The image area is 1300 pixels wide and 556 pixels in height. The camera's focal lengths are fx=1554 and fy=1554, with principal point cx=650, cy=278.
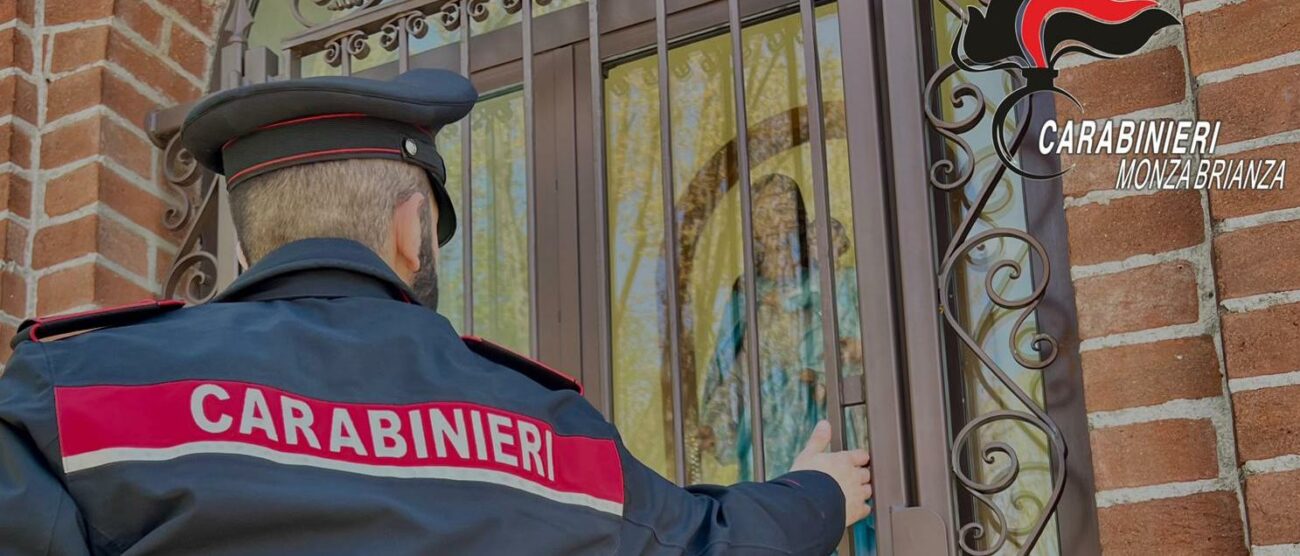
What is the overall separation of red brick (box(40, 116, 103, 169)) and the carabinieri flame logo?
1.48 meters

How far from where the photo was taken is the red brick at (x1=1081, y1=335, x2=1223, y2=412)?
182 cm

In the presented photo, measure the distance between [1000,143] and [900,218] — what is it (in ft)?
0.59

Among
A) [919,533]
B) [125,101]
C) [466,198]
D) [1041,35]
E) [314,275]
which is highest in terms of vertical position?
[125,101]

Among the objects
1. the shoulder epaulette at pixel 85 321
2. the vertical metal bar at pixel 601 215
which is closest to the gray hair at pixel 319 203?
the shoulder epaulette at pixel 85 321

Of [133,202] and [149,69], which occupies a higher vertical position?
[149,69]

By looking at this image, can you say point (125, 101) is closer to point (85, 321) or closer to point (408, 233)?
point (408, 233)

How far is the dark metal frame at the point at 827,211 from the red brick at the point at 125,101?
0.23 m

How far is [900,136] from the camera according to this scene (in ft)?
6.89

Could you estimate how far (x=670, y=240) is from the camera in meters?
2.21

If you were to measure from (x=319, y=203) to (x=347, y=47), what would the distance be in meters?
0.95

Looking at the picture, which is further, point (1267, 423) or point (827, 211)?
point (827, 211)

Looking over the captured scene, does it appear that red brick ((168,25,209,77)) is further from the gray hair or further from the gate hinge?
the gate hinge

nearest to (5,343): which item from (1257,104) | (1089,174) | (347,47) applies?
(347,47)

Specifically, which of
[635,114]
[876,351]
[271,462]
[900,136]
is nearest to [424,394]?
[271,462]
